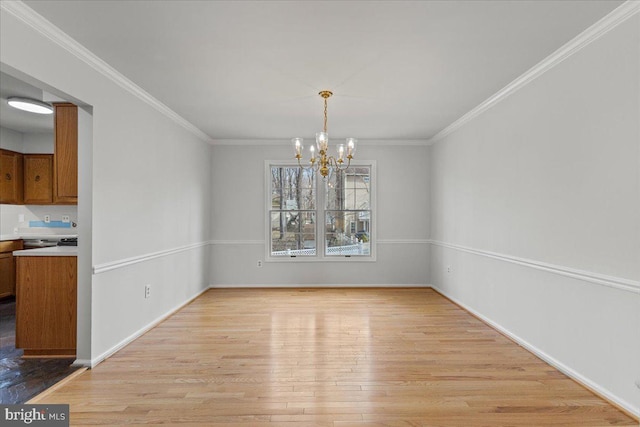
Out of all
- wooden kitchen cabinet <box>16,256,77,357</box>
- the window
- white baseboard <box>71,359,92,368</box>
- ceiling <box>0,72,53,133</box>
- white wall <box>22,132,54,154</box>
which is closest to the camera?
white baseboard <box>71,359,92,368</box>

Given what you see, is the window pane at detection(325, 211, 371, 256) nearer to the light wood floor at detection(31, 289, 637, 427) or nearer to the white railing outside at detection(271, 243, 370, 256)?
the white railing outside at detection(271, 243, 370, 256)

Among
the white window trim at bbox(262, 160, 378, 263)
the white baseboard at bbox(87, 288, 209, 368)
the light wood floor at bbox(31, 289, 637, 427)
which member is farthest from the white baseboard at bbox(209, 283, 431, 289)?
the light wood floor at bbox(31, 289, 637, 427)

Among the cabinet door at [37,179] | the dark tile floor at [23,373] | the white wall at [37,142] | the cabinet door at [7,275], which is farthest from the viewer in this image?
the white wall at [37,142]

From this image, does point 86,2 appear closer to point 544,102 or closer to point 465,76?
point 465,76

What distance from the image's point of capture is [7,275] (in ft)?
16.3

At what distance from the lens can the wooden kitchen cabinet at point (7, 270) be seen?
491cm

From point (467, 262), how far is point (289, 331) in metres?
2.56

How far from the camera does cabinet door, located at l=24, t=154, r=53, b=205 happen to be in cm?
532

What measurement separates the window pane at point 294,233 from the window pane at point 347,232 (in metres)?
0.31

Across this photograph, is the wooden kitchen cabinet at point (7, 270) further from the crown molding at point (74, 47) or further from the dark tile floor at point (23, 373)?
the crown molding at point (74, 47)

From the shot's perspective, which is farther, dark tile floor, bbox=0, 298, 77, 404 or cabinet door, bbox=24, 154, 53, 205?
cabinet door, bbox=24, 154, 53, 205

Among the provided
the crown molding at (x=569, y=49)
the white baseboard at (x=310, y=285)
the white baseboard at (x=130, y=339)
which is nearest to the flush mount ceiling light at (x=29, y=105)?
the white baseboard at (x=130, y=339)

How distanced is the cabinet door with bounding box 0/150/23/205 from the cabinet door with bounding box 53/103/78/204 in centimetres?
299

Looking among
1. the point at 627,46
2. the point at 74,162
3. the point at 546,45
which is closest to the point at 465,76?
the point at 546,45
